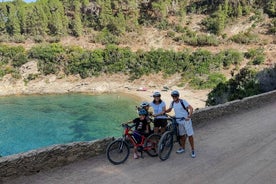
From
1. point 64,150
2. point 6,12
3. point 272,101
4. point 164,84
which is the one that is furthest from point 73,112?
point 6,12

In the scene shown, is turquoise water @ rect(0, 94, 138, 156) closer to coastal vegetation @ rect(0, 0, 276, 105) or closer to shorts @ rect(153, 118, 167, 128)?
coastal vegetation @ rect(0, 0, 276, 105)

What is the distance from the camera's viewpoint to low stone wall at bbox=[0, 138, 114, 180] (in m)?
7.59

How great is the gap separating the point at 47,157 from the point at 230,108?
9.05 metres

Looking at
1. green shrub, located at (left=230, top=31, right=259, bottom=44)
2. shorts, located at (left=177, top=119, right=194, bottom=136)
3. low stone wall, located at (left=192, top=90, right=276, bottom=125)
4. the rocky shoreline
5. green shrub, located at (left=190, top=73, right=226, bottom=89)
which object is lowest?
the rocky shoreline

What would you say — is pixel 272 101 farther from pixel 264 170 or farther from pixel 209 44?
pixel 209 44

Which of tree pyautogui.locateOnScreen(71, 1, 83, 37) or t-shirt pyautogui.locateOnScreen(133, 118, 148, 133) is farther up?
tree pyautogui.locateOnScreen(71, 1, 83, 37)

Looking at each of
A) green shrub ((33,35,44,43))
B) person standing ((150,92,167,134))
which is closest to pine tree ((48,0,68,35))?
green shrub ((33,35,44,43))

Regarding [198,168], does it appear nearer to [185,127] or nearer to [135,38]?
[185,127]

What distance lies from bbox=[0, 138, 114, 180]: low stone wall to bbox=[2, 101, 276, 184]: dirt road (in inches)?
6.8

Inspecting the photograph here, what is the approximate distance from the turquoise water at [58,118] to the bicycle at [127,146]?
771 inches

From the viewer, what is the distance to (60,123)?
119 feet

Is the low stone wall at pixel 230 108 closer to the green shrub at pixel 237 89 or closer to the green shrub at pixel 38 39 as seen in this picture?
the green shrub at pixel 237 89

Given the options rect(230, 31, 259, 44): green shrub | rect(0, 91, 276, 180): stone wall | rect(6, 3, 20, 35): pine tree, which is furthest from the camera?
rect(6, 3, 20, 35): pine tree

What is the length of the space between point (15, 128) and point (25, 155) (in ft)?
94.6
